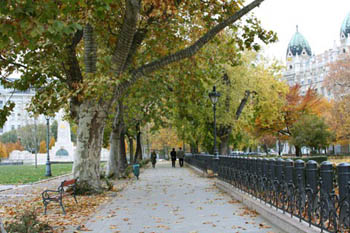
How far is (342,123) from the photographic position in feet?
156

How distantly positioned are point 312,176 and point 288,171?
1240 millimetres

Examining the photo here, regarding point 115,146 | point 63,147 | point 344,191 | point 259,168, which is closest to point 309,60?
point 63,147

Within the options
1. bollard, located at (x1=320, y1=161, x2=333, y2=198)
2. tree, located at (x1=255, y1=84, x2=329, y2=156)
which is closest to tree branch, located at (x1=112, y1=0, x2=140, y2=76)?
bollard, located at (x1=320, y1=161, x2=333, y2=198)

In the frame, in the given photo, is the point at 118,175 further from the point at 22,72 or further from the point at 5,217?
the point at 5,217

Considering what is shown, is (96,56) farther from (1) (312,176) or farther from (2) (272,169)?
(1) (312,176)

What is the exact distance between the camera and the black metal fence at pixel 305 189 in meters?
6.38

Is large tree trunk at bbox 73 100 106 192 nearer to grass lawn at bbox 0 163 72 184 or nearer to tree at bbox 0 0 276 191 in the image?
tree at bbox 0 0 276 191

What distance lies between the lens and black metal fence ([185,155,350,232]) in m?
6.38

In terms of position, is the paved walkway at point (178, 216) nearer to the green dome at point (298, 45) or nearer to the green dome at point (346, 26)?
the green dome at point (346, 26)

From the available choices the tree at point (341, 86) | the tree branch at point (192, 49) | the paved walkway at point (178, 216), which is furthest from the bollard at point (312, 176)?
the tree at point (341, 86)

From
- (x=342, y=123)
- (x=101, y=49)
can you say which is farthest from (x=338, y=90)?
(x=101, y=49)

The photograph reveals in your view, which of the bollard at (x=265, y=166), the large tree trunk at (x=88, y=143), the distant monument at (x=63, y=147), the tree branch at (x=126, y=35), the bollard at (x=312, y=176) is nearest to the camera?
the bollard at (x=312, y=176)

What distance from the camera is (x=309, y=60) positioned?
142125 mm

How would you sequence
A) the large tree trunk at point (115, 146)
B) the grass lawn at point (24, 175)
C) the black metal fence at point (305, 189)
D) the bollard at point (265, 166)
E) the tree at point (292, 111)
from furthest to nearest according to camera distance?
the tree at point (292, 111) < the grass lawn at point (24, 175) < the large tree trunk at point (115, 146) < the bollard at point (265, 166) < the black metal fence at point (305, 189)
